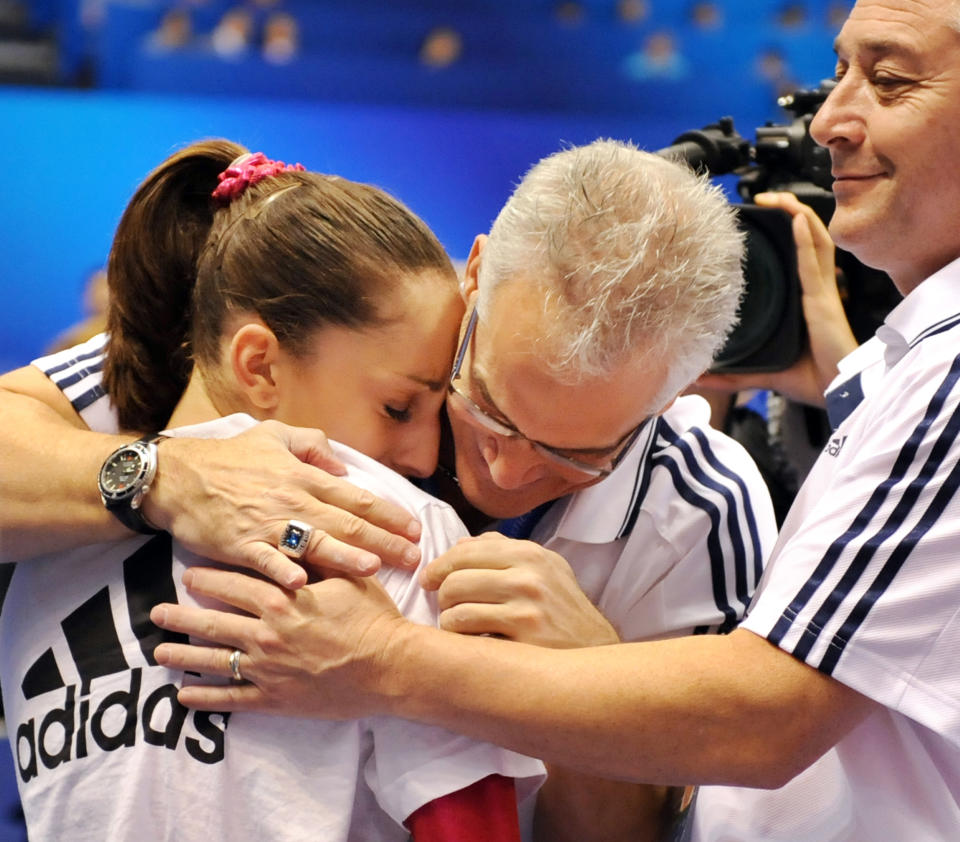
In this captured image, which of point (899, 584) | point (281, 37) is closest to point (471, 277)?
point (899, 584)

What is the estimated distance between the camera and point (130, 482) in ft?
4.03

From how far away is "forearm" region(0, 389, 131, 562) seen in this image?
1.26 metres

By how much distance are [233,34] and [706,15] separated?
2.08 metres

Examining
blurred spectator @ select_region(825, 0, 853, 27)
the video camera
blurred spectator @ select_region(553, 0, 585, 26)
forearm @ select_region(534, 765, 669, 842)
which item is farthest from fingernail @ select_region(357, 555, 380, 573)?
blurred spectator @ select_region(825, 0, 853, 27)

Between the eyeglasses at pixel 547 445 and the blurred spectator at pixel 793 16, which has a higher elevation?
the blurred spectator at pixel 793 16

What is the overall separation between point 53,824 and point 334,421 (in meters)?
0.50

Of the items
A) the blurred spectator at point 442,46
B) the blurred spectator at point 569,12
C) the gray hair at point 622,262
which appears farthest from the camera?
the blurred spectator at point 569,12

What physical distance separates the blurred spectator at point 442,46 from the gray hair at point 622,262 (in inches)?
145

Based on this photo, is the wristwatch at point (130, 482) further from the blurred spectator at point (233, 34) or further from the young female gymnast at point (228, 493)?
the blurred spectator at point (233, 34)

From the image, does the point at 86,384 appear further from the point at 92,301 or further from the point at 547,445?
the point at 92,301

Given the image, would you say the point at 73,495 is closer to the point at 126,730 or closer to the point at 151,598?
the point at 151,598

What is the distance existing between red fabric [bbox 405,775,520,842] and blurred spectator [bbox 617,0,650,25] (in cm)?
454

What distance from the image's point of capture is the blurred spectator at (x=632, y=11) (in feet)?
16.8

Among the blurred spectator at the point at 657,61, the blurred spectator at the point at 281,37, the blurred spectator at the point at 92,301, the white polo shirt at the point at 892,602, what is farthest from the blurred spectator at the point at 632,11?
the white polo shirt at the point at 892,602
